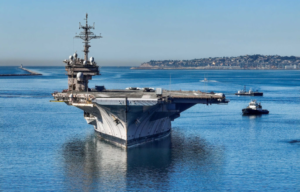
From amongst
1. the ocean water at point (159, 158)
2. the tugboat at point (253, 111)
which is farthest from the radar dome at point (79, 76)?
the tugboat at point (253, 111)

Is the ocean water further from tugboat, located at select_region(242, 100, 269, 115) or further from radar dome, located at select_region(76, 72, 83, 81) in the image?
tugboat, located at select_region(242, 100, 269, 115)

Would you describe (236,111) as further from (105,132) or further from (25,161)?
(25,161)

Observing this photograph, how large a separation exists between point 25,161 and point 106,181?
693 cm

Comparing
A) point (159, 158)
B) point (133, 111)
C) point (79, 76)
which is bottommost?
point (159, 158)

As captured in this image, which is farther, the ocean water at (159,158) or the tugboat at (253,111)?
the tugboat at (253,111)

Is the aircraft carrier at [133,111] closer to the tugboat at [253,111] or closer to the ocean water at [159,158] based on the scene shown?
the ocean water at [159,158]

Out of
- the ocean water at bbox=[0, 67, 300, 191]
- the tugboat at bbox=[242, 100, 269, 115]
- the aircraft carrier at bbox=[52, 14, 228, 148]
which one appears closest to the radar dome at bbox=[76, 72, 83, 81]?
the aircraft carrier at bbox=[52, 14, 228, 148]

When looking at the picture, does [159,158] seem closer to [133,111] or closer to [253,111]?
[133,111]

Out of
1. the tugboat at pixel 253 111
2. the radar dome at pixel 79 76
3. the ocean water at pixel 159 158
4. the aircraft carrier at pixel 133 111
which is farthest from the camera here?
the tugboat at pixel 253 111

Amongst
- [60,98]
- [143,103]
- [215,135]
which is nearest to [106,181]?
[143,103]

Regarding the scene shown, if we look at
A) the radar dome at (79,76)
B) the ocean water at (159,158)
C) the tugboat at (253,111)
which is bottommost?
the ocean water at (159,158)

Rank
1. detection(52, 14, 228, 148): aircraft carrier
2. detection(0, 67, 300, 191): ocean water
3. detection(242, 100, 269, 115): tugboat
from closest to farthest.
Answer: detection(0, 67, 300, 191): ocean water → detection(52, 14, 228, 148): aircraft carrier → detection(242, 100, 269, 115): tugboat

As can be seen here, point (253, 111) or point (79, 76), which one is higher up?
point (79, 76)

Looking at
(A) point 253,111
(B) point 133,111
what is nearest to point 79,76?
(B) point 133,111
